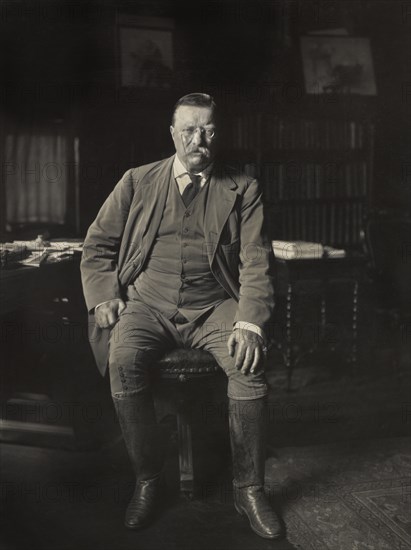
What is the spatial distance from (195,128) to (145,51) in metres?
2.03

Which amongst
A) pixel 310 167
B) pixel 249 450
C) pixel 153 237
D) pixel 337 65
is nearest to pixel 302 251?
pixel 310 167

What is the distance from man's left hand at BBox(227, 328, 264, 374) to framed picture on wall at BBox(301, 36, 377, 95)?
2.77m

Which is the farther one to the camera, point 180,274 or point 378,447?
point 378,447

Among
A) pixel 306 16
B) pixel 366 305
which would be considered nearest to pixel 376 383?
pixel 366 305

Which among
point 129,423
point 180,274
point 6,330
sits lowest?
point 129,423

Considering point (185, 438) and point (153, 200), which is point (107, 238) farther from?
point (185, 438)

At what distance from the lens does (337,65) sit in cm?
470

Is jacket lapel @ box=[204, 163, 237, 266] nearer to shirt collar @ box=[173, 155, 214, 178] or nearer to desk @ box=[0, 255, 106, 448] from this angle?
shirt collar @ box=[173, 155, 214, 178]

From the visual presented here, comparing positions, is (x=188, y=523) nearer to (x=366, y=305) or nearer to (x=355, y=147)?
(x=366, y=305)

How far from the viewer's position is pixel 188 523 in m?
2.39

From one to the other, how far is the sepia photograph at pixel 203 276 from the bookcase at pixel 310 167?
0.01 meters

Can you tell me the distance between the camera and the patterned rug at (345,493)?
7.55 ft

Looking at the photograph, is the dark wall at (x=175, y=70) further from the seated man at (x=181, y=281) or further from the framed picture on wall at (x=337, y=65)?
the seated man at (x=181, y=281)

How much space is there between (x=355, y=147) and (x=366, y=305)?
1.21 metres
